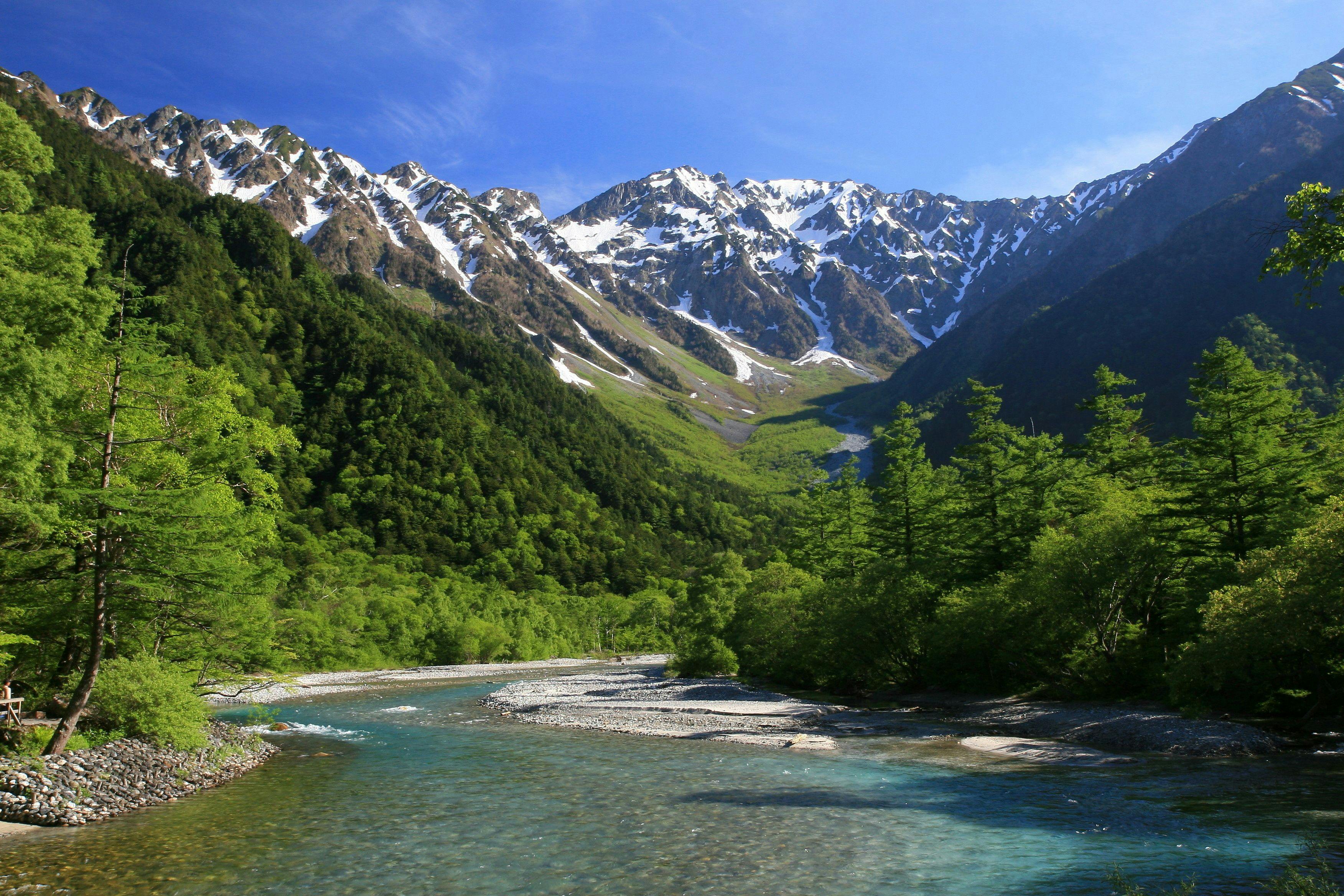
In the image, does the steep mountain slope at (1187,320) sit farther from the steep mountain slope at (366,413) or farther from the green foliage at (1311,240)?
the green foliage at (1311,240)

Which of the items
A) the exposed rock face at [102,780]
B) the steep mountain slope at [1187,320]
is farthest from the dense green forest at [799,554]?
the steep mountain slope at [1187,320]

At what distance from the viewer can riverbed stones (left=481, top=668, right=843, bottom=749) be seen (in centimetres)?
3416

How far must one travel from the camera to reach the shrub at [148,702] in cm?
2209

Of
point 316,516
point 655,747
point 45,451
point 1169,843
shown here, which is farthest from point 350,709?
point 316,516

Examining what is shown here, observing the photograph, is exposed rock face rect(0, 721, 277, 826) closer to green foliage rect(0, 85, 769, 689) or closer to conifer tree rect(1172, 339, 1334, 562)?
green foliage rect(0, 85, 769, 689)

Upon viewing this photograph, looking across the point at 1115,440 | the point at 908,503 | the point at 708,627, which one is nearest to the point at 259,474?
the point at 908,503

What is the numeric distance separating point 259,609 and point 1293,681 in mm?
40110

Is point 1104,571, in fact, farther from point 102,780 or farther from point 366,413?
point 366,413

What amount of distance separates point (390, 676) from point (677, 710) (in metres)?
48.9

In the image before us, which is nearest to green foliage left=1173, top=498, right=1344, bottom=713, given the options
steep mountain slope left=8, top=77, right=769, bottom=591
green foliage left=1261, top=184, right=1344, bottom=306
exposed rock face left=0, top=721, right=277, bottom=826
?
green foliage left=1261, top=184, right=1344, bottom=306

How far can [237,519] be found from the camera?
23672 mm

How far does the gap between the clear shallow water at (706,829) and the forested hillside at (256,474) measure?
588cm

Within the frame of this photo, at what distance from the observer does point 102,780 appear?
19.9 meters

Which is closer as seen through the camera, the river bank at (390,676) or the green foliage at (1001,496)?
the green foliage at (1001,496)
